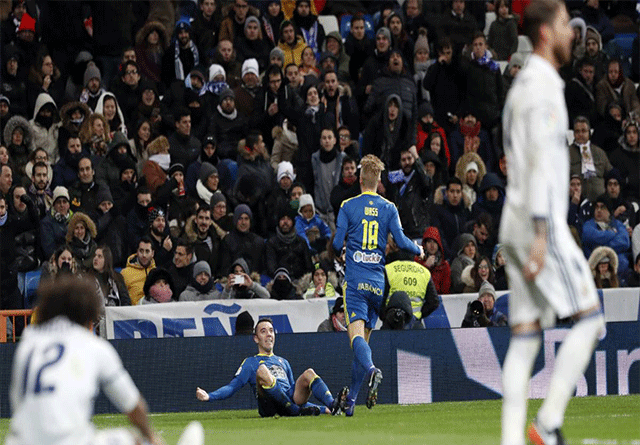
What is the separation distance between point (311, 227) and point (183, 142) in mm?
2379

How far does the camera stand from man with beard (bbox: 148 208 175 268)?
1716cm

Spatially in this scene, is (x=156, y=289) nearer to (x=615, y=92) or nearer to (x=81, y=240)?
(x=81, y=240)

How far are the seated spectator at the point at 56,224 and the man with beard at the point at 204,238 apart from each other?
5.08 feet

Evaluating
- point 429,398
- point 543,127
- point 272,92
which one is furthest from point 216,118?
point 543,127

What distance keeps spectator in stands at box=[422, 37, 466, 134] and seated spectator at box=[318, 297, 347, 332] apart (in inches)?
223

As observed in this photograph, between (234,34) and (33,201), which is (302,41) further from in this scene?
(33,201)

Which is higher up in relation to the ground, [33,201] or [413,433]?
[33,201]

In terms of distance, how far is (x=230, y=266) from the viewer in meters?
17.3

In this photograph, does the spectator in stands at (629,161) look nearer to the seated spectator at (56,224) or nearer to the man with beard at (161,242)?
the man with beard at (161,242)

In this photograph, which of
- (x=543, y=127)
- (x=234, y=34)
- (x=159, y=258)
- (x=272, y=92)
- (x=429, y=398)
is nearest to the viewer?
(x=543, y=127)

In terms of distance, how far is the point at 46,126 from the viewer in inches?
736

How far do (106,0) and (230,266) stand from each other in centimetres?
549

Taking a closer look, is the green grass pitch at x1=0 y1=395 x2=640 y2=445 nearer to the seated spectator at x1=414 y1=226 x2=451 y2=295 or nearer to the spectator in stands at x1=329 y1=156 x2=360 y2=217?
the seated spectator at x1=414 y1=226 x2=451 y2=295

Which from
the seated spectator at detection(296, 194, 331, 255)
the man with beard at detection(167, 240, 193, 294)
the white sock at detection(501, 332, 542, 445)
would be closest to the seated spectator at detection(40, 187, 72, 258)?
the man with beard at detection(167, 240, 193, 294)
